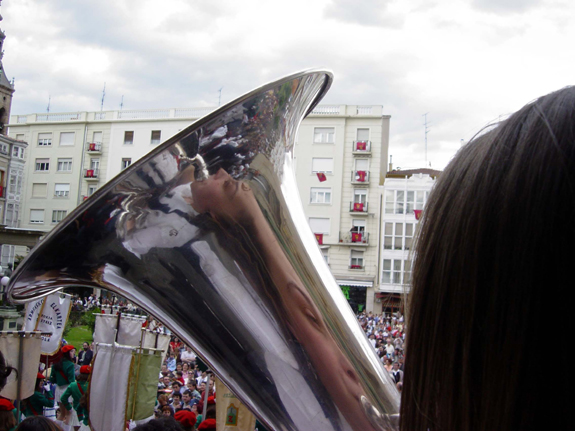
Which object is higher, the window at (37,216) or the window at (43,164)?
the window at (43,164)

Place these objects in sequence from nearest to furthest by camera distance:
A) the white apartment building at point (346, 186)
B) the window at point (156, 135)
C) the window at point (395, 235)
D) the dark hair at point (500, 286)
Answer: the dark hair at point (500, 286)
the window at point (395, 235)
the white apartment building at point (346, 186)
the window at point (156, 135)

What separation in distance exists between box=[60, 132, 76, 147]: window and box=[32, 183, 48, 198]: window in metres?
3.30

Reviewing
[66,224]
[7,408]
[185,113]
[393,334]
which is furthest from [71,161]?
[66,224]

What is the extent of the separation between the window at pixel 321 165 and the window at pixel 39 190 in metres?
19.6

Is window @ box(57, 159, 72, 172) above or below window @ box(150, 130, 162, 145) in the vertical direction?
below

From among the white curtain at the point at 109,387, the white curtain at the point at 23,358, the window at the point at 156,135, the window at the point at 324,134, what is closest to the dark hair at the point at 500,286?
the white curtain at the point at 109,387

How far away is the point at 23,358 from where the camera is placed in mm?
4898

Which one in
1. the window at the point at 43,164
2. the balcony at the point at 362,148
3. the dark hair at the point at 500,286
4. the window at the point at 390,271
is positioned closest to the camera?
the dark hair at the point at 500,286

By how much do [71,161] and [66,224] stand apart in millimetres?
36905

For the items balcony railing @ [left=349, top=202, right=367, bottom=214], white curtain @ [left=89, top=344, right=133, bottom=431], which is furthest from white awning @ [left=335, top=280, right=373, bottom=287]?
white curtain @ [left=89, top=344, right=133, bottom=431]

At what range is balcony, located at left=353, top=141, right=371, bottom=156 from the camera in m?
30.2

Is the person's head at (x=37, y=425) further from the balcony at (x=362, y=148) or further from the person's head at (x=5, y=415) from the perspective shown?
the balcony at (x=362, y=148)

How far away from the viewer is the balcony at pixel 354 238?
3006cm

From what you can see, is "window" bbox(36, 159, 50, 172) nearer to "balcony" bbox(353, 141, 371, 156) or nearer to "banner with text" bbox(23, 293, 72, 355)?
"balcony" bbox(353, 141, 371, 156)
